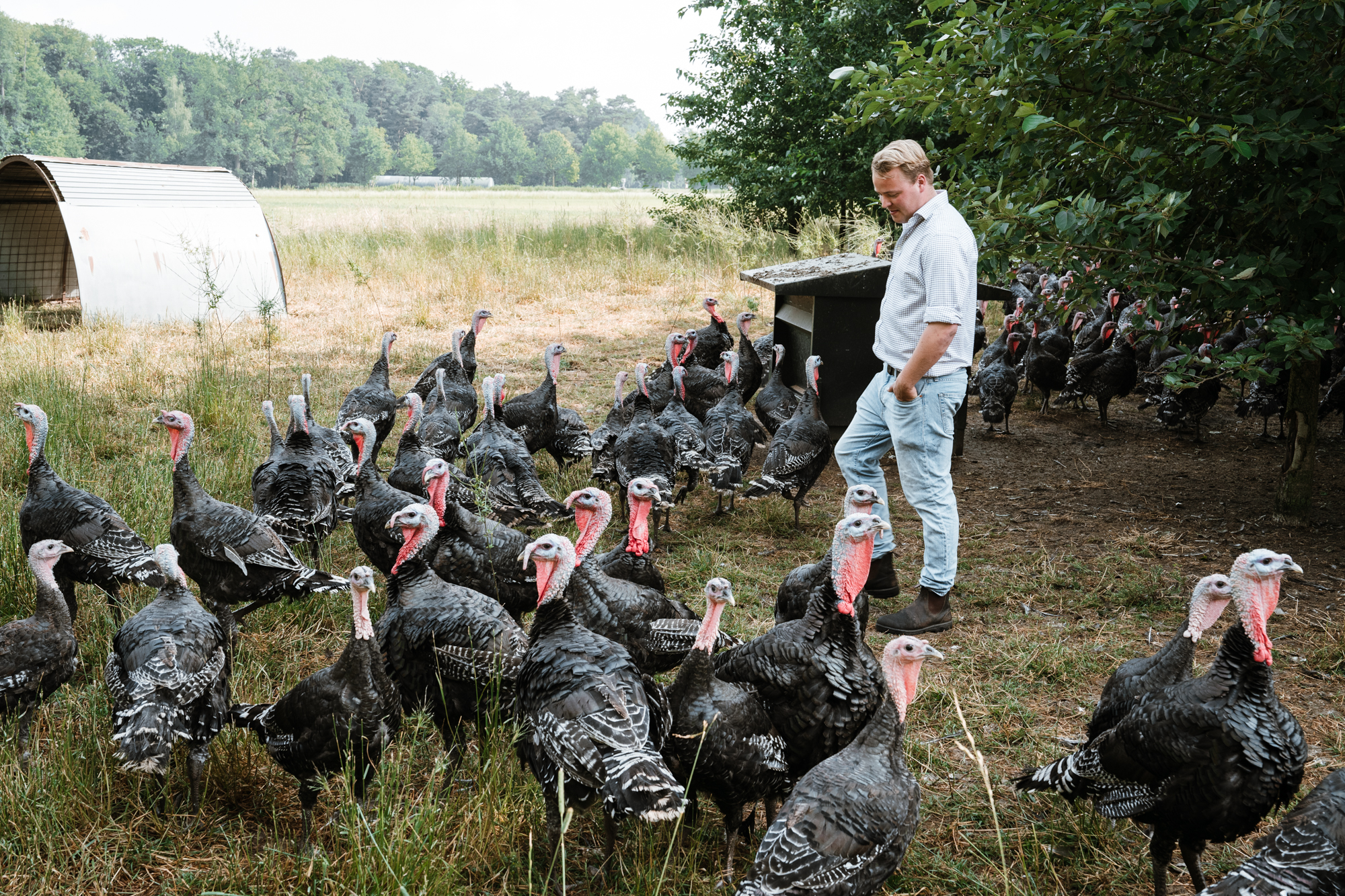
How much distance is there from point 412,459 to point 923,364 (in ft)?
11.5

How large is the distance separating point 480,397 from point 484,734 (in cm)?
569

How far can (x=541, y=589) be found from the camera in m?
3.47

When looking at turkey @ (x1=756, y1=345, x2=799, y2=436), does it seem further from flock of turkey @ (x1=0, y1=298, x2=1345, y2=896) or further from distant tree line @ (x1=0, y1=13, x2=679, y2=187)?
distant tree line @ (x1=0, y1=13, x2=679, y2=187)

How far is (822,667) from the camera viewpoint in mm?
3393

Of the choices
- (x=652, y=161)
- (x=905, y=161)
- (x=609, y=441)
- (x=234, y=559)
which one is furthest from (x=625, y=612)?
(x=652, y=161)

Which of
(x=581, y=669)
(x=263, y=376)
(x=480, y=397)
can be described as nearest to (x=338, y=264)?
(x=263, y=376)

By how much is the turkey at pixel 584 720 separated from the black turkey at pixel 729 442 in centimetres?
315

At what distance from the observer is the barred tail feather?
262 centimetres

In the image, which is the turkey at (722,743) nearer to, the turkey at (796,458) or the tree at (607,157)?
the turkey at (796,458)

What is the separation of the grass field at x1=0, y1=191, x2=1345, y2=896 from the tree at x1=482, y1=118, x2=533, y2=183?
75915 millimetres

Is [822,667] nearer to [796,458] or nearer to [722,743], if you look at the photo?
[722,743]

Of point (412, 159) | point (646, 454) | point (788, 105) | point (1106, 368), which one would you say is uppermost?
point (412, 159)

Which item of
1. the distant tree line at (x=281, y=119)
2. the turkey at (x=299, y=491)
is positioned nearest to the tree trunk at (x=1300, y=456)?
the turkey at (x=299, y=491)

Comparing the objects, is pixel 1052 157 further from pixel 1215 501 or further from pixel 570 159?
pixel 570 159
